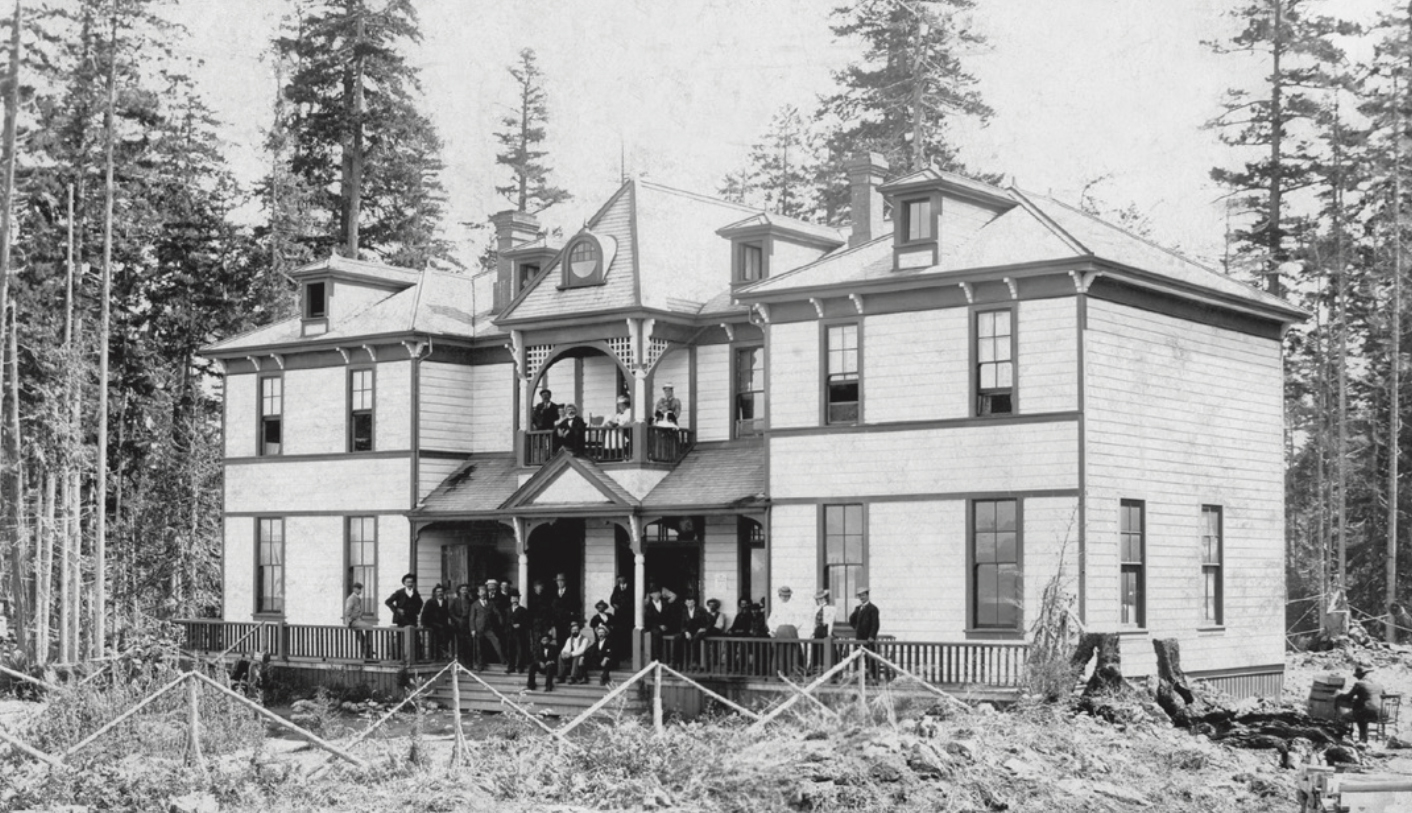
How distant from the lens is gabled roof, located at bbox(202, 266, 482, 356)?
36938 millimetres

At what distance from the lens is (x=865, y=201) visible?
33.8 meters

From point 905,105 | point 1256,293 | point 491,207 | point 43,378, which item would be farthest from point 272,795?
point 491,207

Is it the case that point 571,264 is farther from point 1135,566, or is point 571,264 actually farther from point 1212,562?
point 1212,562

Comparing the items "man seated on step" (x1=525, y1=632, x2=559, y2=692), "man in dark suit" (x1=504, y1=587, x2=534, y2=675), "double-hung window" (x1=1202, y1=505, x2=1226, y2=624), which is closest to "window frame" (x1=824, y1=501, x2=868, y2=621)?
"man seated on step" (x1=525, y1=632, x2=559, y2=692)

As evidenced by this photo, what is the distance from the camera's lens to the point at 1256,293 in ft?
101

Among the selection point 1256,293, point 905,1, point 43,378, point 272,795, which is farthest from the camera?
point 905,1

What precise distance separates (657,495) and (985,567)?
258 inches

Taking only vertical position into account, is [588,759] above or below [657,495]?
below

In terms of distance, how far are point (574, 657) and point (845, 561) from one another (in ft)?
15.6

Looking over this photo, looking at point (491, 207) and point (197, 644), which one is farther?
point (491, 207)

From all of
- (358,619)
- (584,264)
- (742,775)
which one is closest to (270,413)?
(358,619)

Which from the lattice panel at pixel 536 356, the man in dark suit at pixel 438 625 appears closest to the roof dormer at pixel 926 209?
the lattice panel at pixel 536 356

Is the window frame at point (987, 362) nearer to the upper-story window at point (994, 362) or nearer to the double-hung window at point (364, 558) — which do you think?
the upper-story window at point (994, 362)

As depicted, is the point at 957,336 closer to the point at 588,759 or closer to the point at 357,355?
the point at 588,759
